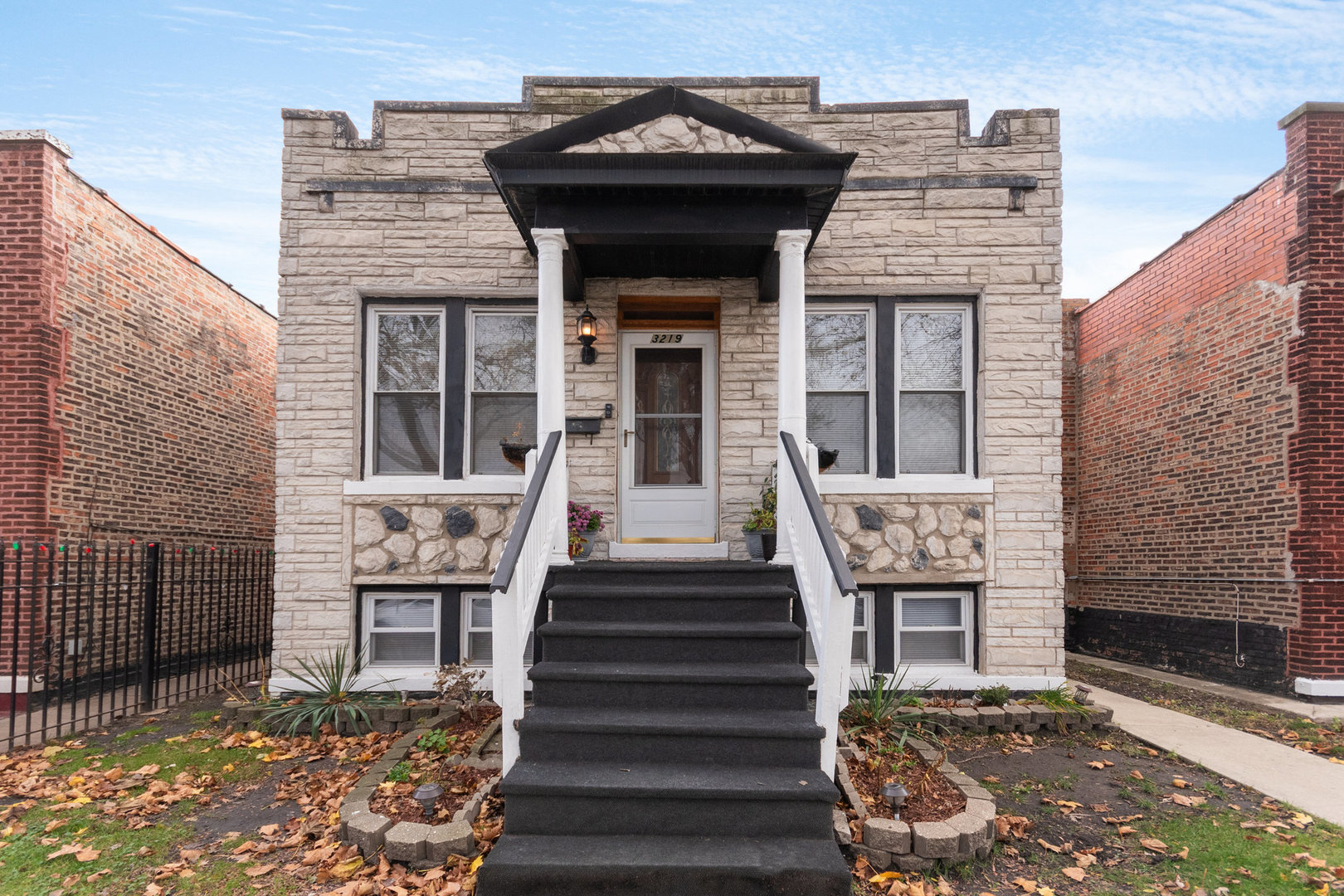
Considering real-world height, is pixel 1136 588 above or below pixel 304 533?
below

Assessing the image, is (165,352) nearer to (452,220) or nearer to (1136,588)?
(452,220)

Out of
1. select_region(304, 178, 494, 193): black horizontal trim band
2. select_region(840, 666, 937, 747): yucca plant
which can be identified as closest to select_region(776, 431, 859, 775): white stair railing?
select_region(840, 666, 937, 747): yucca plant

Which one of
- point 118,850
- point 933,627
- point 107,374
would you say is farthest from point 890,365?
point 107,374

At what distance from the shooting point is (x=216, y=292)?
9.62 meters

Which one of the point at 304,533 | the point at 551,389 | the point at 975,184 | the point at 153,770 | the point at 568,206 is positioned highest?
the point at 975,184

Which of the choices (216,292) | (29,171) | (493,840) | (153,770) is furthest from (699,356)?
(216,292)

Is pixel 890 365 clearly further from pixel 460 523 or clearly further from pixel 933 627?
pixel 460 523

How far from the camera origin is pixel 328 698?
5.83 metres

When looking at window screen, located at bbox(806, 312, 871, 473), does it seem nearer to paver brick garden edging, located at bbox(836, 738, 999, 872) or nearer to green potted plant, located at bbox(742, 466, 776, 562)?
green potted plant, located at bbox(742, 466, 776, 562)

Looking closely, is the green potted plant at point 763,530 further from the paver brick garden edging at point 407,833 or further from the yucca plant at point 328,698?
the yucca plant at point 328,698

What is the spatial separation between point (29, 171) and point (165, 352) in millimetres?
2264

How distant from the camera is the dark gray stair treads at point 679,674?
4188 mm

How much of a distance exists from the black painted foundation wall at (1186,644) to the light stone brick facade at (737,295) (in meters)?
2.80

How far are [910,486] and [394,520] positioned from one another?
14.0 feet
